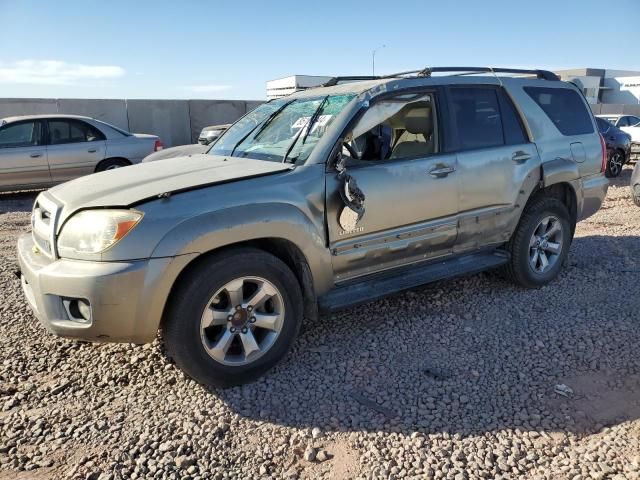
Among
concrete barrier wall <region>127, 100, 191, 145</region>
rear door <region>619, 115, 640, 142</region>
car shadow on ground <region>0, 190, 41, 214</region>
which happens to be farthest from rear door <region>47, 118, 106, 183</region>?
rear door <region>619, 115, 640, 142</region>

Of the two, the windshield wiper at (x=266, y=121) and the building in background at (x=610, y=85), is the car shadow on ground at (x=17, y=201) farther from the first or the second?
the building in background at (x=610, y=85)

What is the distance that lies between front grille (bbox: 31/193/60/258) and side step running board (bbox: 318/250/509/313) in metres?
1.67

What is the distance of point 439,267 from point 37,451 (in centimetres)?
290

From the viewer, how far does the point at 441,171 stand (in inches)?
152

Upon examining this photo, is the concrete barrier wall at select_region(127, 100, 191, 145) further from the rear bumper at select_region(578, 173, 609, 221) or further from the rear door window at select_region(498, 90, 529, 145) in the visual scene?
the rear bumper at select_region(578, 173, 609, 221)

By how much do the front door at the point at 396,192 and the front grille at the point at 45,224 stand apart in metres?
1.65

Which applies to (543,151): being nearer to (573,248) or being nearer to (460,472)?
(573,248)

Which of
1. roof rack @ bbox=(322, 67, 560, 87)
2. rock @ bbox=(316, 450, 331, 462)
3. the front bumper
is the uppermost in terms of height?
roof rack @ bbox=(322, 67, 560, 87)

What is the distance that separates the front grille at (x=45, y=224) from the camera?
301 cm

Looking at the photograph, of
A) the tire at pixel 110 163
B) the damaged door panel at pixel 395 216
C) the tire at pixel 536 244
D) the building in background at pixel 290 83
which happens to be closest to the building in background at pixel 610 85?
the building in background at pixel 290 83

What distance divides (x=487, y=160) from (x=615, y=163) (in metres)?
10.4

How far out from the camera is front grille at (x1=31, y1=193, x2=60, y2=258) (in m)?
3.01

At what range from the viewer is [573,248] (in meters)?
6.00

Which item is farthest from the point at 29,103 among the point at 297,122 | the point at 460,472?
the point at 460,472
